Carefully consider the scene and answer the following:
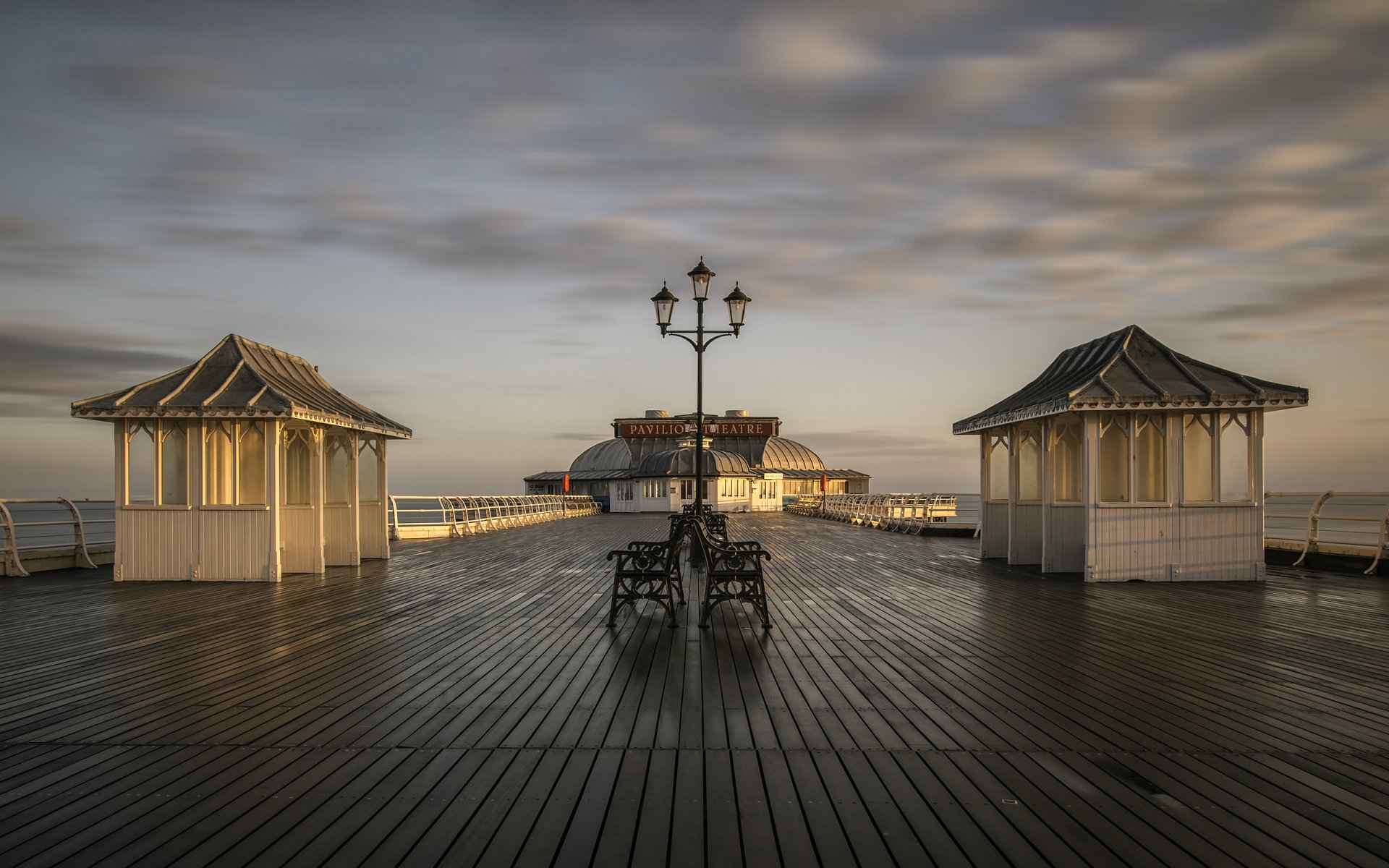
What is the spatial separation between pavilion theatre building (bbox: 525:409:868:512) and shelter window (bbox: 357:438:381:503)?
22.2 metres

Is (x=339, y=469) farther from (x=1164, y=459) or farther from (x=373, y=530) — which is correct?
(x=1164, y=459)

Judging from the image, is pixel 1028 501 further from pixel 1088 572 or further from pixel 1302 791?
pixel 1302 791

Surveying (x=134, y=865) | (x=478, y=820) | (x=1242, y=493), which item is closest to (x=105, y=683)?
(x=134, y=865)

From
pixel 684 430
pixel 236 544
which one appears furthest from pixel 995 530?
pixel 684 430

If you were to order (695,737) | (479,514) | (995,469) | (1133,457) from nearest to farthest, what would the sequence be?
(695,737) < (1133,457) < (995,469) < (479,514)

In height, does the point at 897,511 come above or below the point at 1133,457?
below

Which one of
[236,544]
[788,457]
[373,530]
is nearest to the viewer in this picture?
[236,544]

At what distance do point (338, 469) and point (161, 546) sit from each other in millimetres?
2943

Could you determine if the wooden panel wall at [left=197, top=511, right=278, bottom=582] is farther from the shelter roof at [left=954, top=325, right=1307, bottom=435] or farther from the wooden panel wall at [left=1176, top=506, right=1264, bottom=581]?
the wooden panel wall at [left=1176, top=506, right=1264, bottom=581]

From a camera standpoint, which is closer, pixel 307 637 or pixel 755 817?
pixel 755 817

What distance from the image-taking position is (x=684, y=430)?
2306 inches

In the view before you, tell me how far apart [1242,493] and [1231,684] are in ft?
21.7

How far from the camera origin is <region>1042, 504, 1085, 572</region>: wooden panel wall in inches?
467

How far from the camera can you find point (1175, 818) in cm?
316
